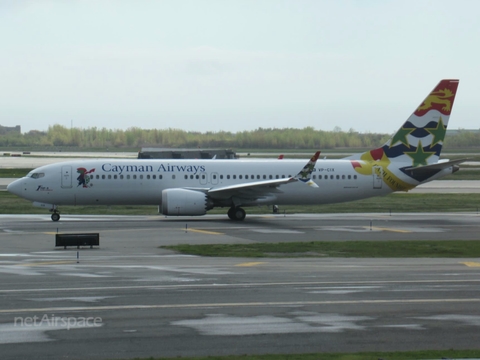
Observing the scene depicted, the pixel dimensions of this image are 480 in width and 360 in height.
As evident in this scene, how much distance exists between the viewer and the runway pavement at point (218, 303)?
45.0 feet

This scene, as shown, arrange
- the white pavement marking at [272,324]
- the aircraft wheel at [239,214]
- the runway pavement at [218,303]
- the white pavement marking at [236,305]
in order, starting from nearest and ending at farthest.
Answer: the runway pavement at [218,303] → the white pavement marking at [272,324] → the white pavement marking at [236,305] → the aircraft wheel at [239,214]

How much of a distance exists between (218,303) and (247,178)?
82.7ft

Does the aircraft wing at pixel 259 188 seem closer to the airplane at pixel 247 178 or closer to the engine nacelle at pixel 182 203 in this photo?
the airplane at pixel 247 178

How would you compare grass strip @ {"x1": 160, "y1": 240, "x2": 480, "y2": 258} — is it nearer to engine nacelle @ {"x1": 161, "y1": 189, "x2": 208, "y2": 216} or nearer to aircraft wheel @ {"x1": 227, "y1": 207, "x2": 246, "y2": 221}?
engine nacelle @ {"x1": 161, "y1": 189, "x2": 208, "y2": 216}

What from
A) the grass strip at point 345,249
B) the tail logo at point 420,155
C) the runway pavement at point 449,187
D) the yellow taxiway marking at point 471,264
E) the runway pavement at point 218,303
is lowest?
the grass strip at point 345,249

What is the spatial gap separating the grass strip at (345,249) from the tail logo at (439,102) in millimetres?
13942

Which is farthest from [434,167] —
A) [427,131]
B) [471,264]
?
[471,264]

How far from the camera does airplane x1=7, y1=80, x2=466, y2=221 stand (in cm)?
4072

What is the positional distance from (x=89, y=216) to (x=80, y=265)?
66.3 feet

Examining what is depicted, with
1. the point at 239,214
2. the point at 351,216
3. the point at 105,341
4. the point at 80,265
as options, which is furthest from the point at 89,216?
the point at 105,341

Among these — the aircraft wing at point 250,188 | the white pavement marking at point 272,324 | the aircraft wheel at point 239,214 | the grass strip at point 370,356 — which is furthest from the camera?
the aircraft wheel at point 239,214

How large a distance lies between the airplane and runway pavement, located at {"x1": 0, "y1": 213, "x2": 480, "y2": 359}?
1075 cm

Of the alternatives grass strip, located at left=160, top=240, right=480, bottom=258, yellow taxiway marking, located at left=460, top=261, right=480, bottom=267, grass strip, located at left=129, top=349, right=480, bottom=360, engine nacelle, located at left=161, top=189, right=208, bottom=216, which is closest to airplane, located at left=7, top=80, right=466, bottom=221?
engine nacelle, located at left=161, top=189, right=208, bottom=216

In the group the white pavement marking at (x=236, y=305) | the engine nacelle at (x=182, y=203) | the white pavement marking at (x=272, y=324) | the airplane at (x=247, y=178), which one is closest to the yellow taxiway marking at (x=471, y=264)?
the white pavement marking at (x=236, y=305)
